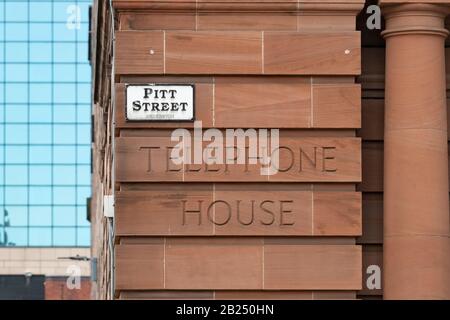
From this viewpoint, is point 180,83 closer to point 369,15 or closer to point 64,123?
point 369,15

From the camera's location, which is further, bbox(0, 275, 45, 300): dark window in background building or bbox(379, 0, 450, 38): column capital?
bbox(0, 275, 45, 300): dark window in background building

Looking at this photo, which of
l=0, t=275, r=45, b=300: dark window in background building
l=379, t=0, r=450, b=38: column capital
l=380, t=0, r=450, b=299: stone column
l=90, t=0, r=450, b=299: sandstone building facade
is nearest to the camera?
l=90, t=0, r=450, b=299: sandstone building facade

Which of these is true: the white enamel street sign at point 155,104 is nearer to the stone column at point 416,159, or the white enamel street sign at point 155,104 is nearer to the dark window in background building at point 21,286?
Answer: the stone column at point 416,159

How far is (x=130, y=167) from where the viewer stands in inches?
920

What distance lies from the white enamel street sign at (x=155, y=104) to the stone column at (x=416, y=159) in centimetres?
274

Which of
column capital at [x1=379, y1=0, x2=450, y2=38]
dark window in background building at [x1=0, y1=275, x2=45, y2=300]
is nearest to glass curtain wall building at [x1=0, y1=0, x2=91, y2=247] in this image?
dark window in background building at [x1=0, y1=275, x2=45, y2=300]

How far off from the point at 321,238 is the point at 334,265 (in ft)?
1.29

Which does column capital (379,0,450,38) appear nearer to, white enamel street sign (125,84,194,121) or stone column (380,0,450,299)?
stone column (380,0,450,299)

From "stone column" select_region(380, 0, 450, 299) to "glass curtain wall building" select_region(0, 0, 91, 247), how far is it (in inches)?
5696

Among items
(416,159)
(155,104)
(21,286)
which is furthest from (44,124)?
(416,159)

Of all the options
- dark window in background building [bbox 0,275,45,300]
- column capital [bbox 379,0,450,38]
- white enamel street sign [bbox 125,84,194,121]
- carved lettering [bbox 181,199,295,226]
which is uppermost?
column capital [bbox 379,0,450,38]

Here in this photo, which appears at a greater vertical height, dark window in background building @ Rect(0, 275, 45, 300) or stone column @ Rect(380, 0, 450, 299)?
stone column @ Rect(380, 0, 450, 299)

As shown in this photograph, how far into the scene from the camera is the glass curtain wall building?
174 m

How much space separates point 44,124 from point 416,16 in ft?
518
